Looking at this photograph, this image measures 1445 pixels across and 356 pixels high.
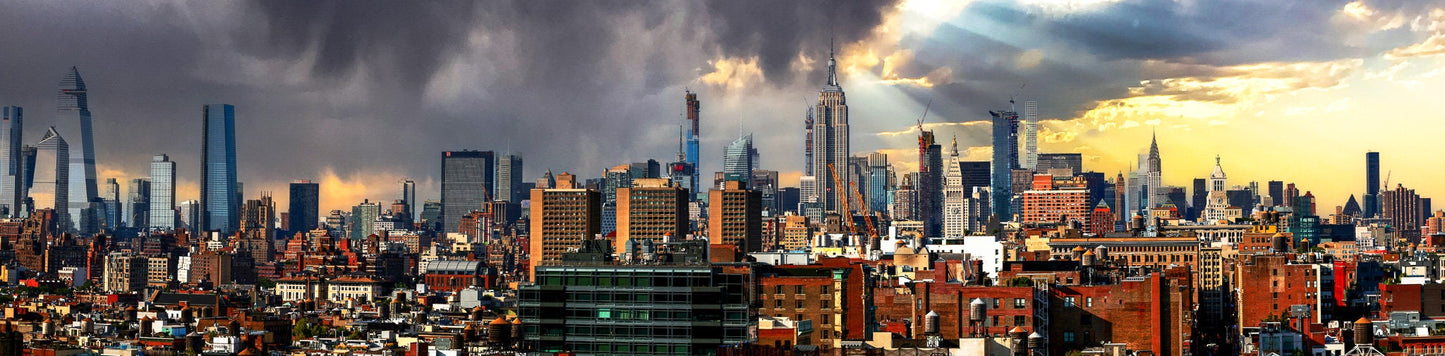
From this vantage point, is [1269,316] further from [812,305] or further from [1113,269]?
[812,305]

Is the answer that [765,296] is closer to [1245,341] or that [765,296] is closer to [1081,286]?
[1081,286]

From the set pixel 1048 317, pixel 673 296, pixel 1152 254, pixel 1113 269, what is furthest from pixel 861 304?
pixel 1152 254

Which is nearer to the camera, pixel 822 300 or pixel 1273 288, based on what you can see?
pixel 822 300

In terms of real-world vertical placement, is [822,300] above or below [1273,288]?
above

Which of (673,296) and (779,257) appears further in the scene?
(779,257)

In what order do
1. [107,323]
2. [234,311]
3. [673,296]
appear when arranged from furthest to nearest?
1. [234,311]
2. [107,323]
3. [673,296]


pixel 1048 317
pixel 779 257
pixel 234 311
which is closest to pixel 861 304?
pixel 1048 317

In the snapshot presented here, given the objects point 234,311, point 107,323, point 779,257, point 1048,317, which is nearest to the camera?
point 1048,317

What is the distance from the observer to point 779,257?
5310 inches

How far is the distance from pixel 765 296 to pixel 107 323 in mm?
78596

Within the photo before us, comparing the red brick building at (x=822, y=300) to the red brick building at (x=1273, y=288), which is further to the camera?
the red brick building at (x=1273, y=288)

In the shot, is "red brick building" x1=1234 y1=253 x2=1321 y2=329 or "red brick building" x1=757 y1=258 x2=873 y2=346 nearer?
"red brick building" x1=757 y1=258 x2=873 y2=346

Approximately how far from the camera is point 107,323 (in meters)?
155

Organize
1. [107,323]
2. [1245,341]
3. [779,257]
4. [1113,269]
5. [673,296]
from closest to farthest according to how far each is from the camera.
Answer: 1. [673,296]
2. [1245,341]
3. [1113,269]
4. [779,257]
5. [107,323]
